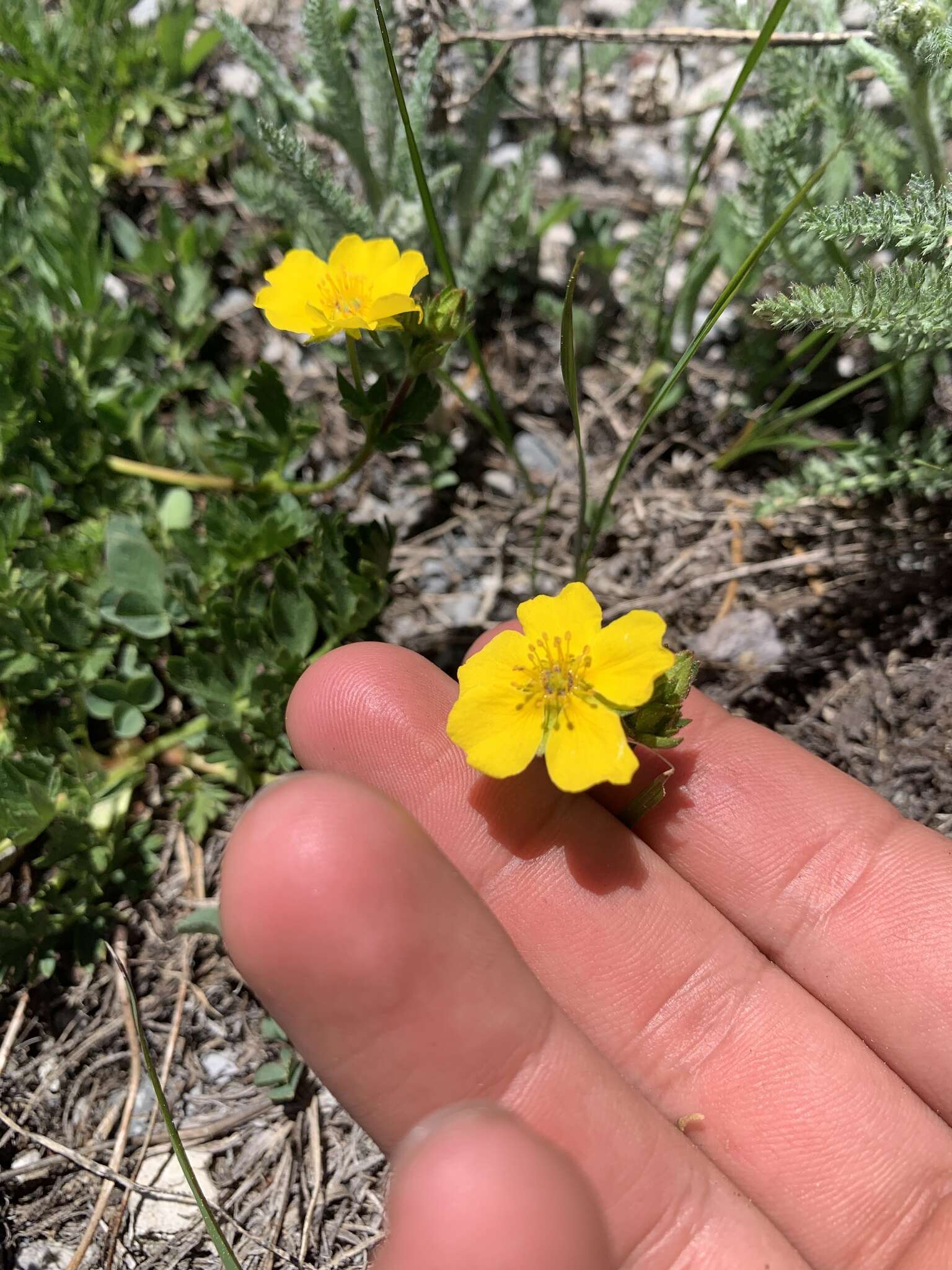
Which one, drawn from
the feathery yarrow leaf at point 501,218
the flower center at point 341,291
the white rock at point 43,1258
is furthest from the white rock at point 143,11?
the white rock at point 43,1258

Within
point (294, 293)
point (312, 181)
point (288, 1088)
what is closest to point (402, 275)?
point (294, 293)

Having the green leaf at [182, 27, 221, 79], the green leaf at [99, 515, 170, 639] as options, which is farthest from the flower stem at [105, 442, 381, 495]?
the green leaf at [182, 27, 221, 79]

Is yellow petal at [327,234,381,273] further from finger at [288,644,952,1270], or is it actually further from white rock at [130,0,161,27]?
white rock at [130,0,161,27]

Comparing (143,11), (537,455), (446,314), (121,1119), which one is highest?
(143,11)

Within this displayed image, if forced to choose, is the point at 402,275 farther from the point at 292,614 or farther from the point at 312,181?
the point at 292,614

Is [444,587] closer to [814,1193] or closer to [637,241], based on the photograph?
[637,241]

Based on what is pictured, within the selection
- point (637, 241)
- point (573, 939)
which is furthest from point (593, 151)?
point (573, 939)

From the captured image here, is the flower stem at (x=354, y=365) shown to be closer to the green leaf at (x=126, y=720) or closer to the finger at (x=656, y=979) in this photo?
the finger at (x=656, y=979)
